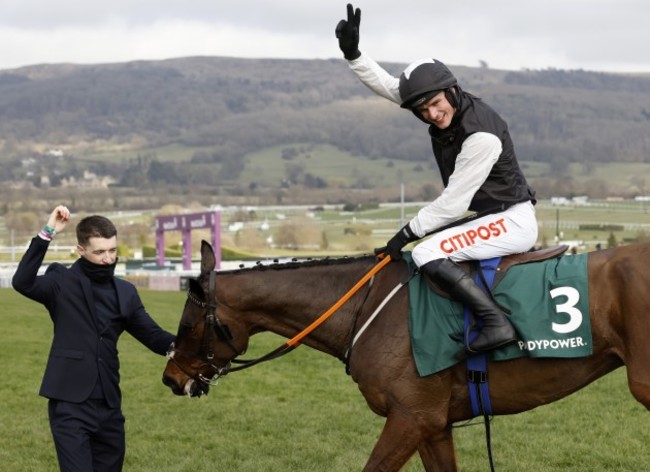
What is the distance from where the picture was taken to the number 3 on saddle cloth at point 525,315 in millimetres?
5000

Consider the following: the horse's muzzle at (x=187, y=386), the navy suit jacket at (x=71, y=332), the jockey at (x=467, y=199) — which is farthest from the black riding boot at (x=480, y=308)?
the navy suit jacket at (x=71, y=332)

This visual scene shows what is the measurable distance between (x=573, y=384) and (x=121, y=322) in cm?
252

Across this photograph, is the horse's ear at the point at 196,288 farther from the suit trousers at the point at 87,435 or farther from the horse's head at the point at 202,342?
the suit trousers at the point at 87,435

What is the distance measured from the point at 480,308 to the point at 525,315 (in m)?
0.25

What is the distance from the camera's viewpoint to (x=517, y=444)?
8.33 meters

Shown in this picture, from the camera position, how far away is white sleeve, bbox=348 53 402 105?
5.78 m

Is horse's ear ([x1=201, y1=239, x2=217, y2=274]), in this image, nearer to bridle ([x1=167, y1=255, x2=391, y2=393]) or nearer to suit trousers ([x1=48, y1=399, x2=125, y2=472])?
bridle ([x1=167, y1=255, x2=391, y2=393])

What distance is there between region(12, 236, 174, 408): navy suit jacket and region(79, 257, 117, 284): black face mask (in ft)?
0.12

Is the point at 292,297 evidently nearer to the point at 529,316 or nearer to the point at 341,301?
the point at 341,301

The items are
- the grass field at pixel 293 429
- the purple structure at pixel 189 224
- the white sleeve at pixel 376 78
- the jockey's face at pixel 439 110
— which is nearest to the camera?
the jockey's face at pixel 439 110

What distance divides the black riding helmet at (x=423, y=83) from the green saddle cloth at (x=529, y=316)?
1008 millimetres

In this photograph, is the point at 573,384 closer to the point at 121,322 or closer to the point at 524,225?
the point at 524,225

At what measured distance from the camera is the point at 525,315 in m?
5.07

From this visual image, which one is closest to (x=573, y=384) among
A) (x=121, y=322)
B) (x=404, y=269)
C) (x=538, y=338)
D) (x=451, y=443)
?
(x=538, y=338)
